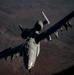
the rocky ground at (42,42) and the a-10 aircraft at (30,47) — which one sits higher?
the a-10 aircraft at (30,47)

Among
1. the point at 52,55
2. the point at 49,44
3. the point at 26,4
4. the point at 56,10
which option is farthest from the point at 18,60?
the point at 26,4

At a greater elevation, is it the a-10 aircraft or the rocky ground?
the a-10 aircraft

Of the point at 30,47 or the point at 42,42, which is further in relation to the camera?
the point at 42,42

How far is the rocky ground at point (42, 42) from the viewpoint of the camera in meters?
37.7

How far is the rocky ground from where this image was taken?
37.7 metres

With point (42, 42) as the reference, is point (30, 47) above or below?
above

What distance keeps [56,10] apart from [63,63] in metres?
42.9

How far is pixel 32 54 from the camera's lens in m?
21.1

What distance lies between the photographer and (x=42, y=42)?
5006cm

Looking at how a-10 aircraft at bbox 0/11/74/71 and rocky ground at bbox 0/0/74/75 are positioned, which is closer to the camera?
a-10 aircraft at bbox 0/11/74/71

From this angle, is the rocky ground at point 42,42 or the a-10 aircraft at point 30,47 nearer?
the a-10 aircraft at point 30,47

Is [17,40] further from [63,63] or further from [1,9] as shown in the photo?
[1,9]

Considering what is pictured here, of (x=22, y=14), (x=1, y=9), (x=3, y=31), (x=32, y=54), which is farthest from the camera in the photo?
(x=1, y=9)

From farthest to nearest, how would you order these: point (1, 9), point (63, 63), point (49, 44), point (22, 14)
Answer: point (1, 9) → point (22, 14) → point (49, 44) → point (63, 63)
